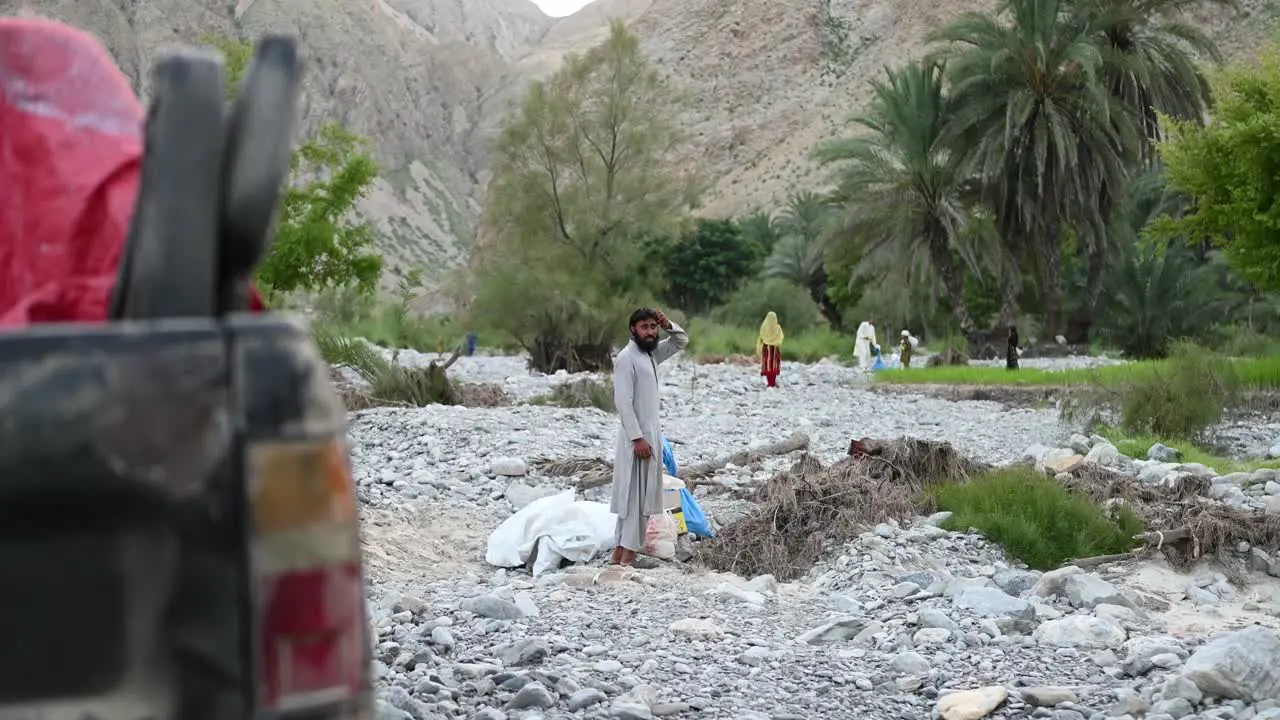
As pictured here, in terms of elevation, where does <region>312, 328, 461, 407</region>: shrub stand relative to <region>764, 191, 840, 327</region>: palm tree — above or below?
below

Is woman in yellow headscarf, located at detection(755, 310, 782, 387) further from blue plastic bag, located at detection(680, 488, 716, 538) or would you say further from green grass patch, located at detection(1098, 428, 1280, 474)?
blue plastic bag, located at detection(680, 488, 716, 538)

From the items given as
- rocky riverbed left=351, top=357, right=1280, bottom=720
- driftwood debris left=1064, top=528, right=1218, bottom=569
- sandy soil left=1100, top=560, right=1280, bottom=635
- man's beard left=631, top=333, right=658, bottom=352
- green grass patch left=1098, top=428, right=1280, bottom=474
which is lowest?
sandy soil left=1100, top=560, right=1280, bottom=635

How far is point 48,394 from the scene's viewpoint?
50.6 inches

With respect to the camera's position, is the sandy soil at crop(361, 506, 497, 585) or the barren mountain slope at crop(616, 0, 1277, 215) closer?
the sandy soil at crop(361, 506, 497, 585)

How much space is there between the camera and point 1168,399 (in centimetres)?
1306

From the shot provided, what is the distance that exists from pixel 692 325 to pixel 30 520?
127 feet

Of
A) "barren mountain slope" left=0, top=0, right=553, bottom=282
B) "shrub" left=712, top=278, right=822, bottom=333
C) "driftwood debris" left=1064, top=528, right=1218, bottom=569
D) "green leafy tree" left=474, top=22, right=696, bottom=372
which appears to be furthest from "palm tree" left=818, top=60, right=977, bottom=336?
"barren mountain slope" left=0, top=0, right=553, bottom=282

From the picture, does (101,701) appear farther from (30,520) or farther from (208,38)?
(208,38)

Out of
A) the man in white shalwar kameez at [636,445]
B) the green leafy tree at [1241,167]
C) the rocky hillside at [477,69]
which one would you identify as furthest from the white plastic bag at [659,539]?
the rocky hillside at [477,69]

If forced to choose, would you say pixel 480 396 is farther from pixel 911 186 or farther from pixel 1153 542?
pixel 911 186

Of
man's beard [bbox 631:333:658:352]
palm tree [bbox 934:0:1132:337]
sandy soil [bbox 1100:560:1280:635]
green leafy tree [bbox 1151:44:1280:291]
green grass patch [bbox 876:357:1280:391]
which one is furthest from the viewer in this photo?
palm tree [bbox 934:0:1132:337]

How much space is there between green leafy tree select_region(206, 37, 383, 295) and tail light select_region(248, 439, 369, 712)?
23.9m

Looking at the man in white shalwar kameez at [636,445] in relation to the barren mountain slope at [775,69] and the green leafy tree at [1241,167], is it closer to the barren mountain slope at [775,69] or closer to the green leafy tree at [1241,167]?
the green leafy tree at [1241,167]

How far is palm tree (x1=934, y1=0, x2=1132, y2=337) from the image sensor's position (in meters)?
26.9
